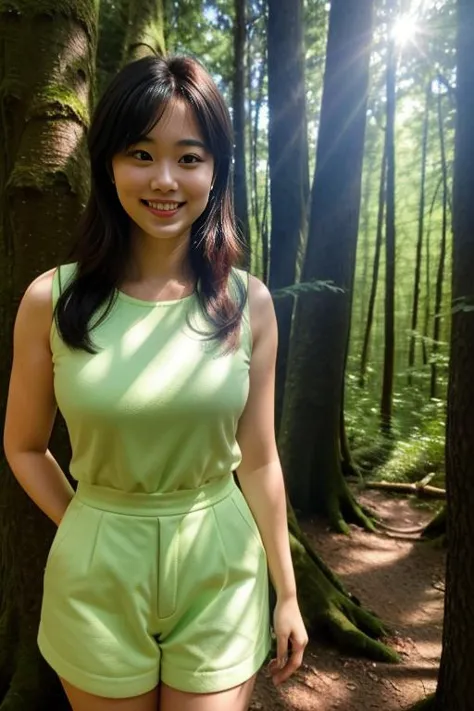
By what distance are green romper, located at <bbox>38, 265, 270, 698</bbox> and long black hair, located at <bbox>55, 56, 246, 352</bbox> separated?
70 mm

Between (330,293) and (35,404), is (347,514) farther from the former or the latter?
(35,404)

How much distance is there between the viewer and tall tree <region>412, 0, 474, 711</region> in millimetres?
2604

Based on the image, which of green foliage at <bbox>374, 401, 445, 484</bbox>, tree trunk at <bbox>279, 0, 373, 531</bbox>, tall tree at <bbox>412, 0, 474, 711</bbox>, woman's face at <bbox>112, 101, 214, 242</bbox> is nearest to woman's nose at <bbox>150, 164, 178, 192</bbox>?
woman's face at <bbox>112, 101, 214, 242</bbox>

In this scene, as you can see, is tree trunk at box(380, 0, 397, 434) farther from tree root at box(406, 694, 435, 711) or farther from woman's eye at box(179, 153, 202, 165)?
woman's eye at box(179, 153, 202, 165)

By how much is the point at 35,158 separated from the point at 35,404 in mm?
1069

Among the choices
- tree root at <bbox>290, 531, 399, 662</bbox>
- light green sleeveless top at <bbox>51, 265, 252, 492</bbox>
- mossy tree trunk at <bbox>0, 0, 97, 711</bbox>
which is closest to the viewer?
light green sleeveless top at <bbox>51, 265, 252, 492</bbox>

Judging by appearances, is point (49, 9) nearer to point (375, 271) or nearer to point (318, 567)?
point (318, 567)

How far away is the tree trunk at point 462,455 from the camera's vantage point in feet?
8.54

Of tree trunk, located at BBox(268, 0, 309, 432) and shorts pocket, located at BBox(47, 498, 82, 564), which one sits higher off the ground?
tree trunk, located at BBox(268, 0, 309, 432)

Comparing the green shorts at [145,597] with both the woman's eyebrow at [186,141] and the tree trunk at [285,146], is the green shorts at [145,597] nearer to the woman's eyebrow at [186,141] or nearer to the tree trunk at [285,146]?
the woman's eyebrow at [186,141]

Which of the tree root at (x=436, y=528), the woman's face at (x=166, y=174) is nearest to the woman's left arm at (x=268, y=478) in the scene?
the woman's face at (x=166, y=174)

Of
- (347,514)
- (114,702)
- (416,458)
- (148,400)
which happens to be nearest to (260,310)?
(148,400)

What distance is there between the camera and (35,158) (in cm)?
212

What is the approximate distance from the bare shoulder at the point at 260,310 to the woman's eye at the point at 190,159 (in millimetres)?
340
